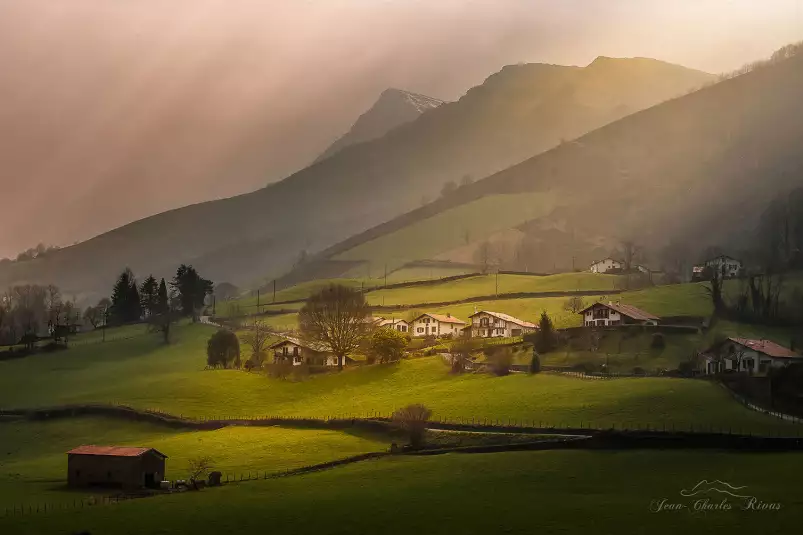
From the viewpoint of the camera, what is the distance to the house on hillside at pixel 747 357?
83125 mm

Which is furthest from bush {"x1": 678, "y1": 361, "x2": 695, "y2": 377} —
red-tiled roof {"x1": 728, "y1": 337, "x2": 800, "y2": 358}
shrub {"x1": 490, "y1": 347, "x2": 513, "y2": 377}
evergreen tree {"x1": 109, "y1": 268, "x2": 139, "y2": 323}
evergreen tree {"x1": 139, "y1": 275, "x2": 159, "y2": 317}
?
evergreen tree {"x1": 109, "y1": 268, "x2": 139, "y2": 323}

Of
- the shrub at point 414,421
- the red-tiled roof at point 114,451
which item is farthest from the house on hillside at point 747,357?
the red-tiled roof at point 114,451

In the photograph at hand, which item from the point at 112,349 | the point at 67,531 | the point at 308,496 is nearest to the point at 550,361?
the point at 308,496

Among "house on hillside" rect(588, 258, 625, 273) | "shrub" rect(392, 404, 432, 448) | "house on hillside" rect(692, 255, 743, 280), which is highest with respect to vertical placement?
"house on hillside" rect(588, 258, 625, 273)

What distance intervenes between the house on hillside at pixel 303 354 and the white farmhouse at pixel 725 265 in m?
68.9

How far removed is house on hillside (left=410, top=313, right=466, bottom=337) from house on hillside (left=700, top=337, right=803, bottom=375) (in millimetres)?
44172

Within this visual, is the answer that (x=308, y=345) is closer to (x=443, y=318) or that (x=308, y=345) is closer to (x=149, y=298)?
(x=443, y=318)

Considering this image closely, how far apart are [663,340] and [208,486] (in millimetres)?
59419

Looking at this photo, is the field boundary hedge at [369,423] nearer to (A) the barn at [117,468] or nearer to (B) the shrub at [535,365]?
(B) the shrub at [535,365]

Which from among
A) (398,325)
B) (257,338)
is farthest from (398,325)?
(257,338)

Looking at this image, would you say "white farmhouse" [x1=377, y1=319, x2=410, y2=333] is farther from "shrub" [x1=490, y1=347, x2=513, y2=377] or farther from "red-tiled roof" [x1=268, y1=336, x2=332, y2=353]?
"shrub" [x1=490, y1=347, x2=513, y2=377]

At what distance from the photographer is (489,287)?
15988 centimetres

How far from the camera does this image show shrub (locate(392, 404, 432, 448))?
70250 millimetres

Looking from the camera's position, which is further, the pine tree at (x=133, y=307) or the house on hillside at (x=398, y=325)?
the pine tree at (x=133, y=307)
